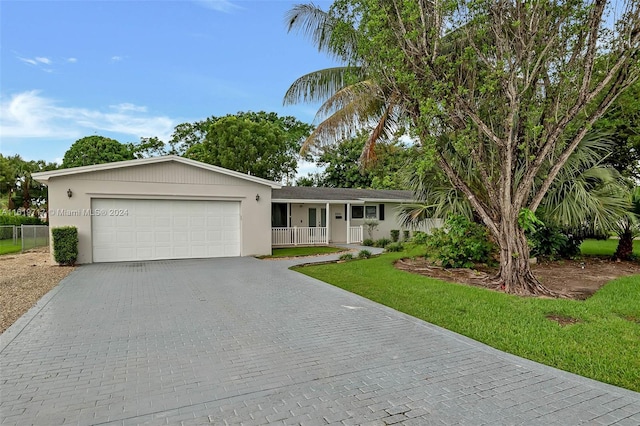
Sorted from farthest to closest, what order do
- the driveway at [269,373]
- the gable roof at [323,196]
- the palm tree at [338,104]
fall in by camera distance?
the gable roof at [323,196], the palm tree at [338,104], the driveway at [269,373]

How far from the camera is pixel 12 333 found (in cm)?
496

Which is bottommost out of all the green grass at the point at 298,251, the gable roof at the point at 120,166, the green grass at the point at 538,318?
the green grass at the point at 538,318

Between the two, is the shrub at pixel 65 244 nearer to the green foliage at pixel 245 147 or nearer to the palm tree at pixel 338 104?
the palm tree at pixel 338 104

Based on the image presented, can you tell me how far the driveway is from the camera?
295cm

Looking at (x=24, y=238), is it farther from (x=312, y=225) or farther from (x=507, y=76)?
(x=507, y=76)

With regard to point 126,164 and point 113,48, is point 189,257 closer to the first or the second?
point 126,164

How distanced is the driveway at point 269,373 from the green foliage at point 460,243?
167 inches

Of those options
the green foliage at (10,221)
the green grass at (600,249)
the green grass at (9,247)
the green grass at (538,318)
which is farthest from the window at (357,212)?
the green foliage at (10,221)

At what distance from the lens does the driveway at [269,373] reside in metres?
2.95

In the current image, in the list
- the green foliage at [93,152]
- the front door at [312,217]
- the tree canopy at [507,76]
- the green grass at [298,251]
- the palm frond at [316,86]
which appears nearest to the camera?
the tree canopy at [507,76]

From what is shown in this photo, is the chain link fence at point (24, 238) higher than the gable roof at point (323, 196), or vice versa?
the gable roof at point (323, 196)

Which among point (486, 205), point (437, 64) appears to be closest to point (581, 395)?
point (486, 205)

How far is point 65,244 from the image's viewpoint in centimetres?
1084

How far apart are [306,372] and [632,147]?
42.2 feet
